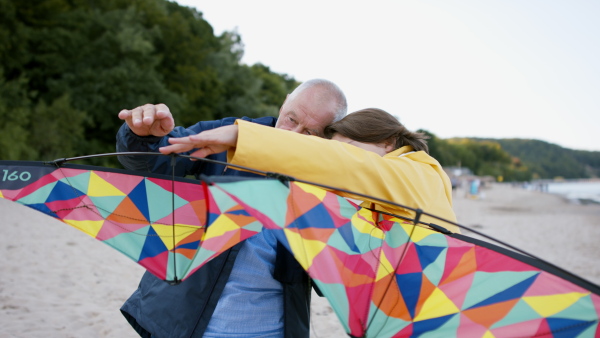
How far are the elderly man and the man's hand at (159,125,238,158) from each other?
31cm

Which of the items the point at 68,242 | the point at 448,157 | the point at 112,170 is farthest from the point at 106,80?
the point at 448,157

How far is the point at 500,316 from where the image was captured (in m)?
1.38

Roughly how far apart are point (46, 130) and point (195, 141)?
24567 mm

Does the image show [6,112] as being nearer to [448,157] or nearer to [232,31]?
[232,31]

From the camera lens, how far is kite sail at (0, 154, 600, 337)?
134cm

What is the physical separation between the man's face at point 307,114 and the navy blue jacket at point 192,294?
1.44 ft

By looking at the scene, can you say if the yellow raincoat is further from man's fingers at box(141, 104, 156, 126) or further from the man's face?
the man's face

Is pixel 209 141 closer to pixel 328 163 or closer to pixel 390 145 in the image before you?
pixel 328 163

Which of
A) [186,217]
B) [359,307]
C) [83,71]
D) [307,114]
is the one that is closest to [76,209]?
[186,217]

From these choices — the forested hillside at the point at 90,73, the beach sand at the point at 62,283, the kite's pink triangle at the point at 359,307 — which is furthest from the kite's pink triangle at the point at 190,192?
the forested hillside at the point at 90,73

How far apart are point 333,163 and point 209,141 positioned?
41cm

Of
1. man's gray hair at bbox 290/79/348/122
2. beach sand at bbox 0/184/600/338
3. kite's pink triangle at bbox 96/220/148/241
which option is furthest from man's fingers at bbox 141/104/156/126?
beach sand at bbox 0/184/600/338

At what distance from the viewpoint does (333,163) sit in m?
1.46

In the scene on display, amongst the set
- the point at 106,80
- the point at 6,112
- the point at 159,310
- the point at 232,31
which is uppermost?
the point at 232,31
